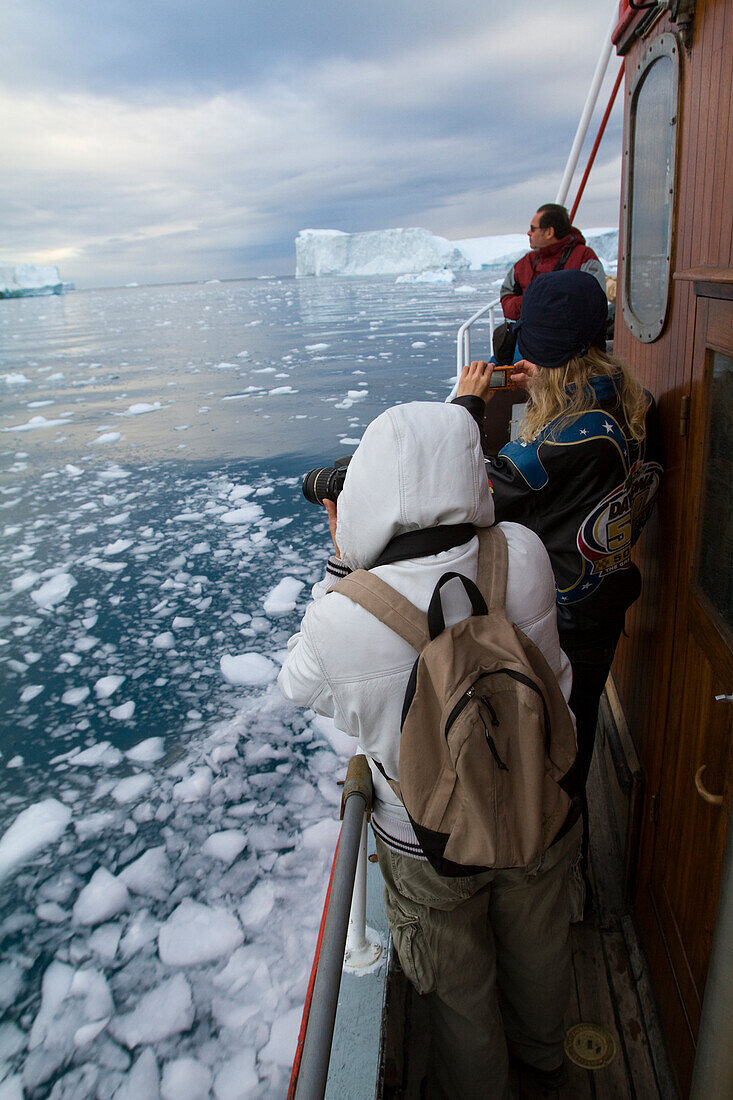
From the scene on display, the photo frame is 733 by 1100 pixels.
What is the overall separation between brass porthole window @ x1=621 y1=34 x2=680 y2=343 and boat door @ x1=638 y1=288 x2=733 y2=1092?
38cm

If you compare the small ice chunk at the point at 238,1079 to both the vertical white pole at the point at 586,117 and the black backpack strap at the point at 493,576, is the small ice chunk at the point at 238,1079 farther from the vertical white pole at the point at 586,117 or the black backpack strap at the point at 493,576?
the vertical white pole at the point at 586,117

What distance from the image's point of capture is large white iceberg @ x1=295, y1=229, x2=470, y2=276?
187 feet

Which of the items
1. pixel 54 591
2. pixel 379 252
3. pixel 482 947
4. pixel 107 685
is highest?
pixel 379 252

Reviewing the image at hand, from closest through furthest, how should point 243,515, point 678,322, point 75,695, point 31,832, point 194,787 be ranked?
point 678,322 < point 31,832 < point 194,787 < point 75,695 < point 243,515

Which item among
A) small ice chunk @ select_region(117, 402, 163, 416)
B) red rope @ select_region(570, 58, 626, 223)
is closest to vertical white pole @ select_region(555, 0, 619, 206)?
red rope @ select_region(570, 58, 626, 223)

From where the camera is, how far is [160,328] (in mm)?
26938

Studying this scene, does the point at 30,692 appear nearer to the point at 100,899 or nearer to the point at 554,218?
the point at 100,899

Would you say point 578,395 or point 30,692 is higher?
point 578,395

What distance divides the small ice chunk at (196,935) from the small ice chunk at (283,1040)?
361 millimetres

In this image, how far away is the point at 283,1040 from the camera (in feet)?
7.31

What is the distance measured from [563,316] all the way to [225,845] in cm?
265

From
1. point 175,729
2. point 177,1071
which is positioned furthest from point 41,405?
point 177,1071

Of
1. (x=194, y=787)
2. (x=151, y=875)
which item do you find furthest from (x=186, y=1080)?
(x=194, y=787)

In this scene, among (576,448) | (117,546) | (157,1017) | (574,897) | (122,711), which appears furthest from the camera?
(117,546)
